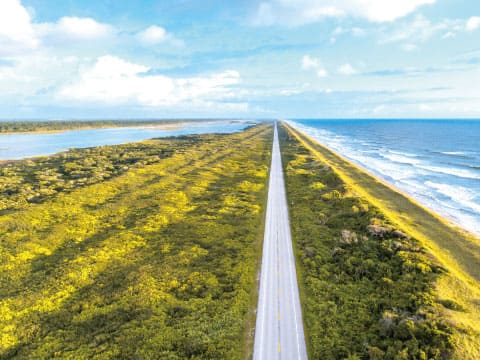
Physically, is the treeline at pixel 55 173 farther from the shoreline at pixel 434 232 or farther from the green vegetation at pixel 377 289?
the shoreline at pixel 434 232

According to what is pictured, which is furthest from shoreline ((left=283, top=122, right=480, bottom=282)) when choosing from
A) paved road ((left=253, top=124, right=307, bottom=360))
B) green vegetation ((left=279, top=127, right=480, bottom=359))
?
paved road ((left=253, top=124, right=307, bottom=360))

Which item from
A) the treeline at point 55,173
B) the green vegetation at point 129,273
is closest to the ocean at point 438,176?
the green vegetation at point 129,273

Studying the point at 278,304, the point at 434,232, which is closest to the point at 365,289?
the point at 278,304

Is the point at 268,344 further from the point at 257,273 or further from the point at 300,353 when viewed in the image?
the point at 257,273

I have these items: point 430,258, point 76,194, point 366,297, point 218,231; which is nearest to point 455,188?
point 430,258

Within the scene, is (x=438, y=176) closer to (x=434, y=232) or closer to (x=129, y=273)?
(x=434, y=232)
